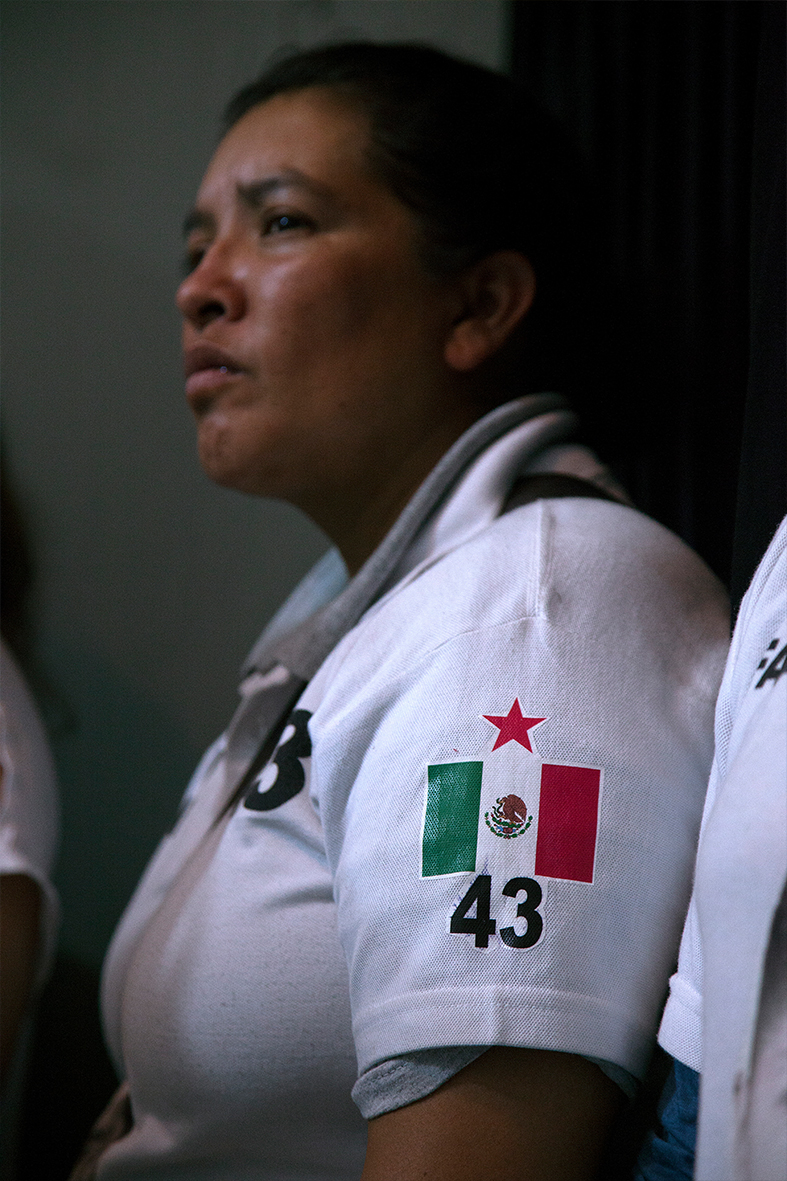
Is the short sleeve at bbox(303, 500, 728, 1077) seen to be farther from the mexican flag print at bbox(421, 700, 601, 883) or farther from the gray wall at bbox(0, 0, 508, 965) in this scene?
the gray wall at bbox(0, 0, 508, 965)

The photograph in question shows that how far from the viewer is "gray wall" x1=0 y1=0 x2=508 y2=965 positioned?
1520 millimetres

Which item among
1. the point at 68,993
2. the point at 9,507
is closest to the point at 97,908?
the point at 68,993

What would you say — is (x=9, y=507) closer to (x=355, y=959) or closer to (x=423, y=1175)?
(x=355, y=959)

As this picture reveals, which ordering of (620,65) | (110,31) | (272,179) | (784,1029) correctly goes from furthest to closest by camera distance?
(110,31) → (620,65) → (272,179) → (784,1029)

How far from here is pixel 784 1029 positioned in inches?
15.1

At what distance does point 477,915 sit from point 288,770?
241 mm

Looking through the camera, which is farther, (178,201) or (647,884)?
(178,201)

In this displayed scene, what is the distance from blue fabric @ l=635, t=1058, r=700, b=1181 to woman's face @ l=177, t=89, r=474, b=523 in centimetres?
60

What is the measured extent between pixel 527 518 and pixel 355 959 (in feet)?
1.07

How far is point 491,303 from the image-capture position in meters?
0.99

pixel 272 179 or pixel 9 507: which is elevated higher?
pixel 272 179

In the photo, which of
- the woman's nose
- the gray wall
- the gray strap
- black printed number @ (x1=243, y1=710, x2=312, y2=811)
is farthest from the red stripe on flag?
the gray wall

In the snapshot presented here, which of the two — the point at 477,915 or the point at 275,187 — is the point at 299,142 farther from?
the point at 477,915

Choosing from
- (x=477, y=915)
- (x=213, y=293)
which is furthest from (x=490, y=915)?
(x=213, y=293)
